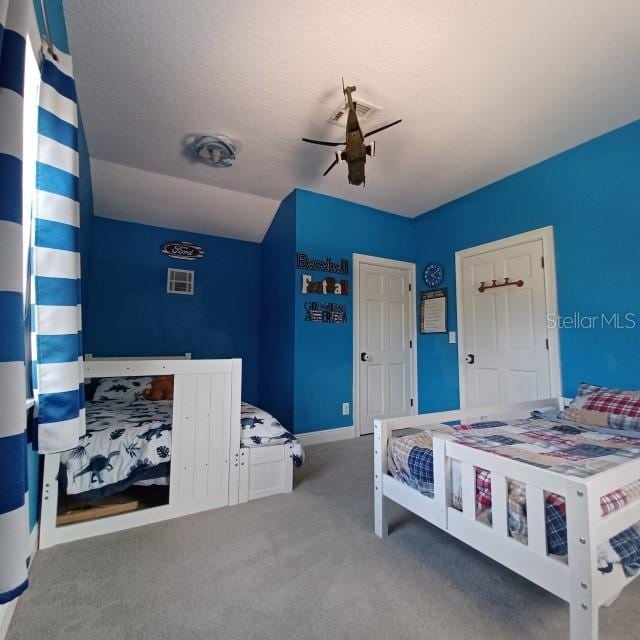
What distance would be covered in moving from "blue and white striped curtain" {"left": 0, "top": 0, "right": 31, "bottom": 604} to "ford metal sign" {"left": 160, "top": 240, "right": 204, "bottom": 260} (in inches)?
128

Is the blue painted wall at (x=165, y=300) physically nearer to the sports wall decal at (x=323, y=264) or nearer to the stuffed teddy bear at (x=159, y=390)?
the stuffed teddy bear at (x=159, y=390)

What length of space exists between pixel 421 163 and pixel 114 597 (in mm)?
3365

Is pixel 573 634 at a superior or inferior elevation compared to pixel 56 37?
inferior

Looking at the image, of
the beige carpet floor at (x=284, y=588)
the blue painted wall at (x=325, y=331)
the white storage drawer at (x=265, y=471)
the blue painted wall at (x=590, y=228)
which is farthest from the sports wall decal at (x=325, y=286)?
the beige carpet floor at (x=284, y=588)

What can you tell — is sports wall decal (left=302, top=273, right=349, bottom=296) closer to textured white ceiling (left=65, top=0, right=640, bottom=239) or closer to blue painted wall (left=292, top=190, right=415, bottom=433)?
blue painted wall (left=292, top=190, right=415, bottom=433)

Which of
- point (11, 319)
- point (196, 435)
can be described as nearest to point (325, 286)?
point (196, 435)

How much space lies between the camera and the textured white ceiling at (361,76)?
5.23 ft

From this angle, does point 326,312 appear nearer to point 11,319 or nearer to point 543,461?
point 543,461

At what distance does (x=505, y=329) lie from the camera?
3.05 m

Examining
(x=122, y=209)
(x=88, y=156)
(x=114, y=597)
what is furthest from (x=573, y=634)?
(x=122, y=209)

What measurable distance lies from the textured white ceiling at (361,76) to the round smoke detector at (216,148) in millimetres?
93

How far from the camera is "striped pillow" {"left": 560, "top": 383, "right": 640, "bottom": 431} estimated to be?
1833 millimetres

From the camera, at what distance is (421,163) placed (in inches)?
113

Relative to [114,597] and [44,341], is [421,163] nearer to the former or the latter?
[44,341]
